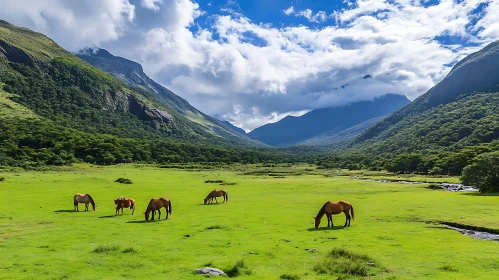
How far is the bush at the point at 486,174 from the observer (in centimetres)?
5591

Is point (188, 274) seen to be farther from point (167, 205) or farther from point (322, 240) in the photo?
point (167, 205)

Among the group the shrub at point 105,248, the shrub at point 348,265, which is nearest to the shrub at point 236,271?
the shrub at point 348,265

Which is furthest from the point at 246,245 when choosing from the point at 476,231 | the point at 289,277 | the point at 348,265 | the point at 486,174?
the point at 486,174

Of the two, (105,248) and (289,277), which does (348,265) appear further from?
(105,248)

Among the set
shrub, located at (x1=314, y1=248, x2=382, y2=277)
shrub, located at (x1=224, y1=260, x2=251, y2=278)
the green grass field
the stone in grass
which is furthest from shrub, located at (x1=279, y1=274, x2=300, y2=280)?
the stone in grass

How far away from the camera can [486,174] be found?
5800 centimetres

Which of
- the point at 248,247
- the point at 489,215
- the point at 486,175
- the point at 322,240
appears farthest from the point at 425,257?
the point at 486,175

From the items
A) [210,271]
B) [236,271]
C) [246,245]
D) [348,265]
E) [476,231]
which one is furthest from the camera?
[476,231]

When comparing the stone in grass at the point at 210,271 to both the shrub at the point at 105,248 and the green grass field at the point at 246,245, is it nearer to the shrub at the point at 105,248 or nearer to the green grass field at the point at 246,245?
the green grass field at the point at 246,245

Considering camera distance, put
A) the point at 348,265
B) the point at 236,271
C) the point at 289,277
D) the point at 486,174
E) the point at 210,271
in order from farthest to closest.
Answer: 1. the point at 486,174
2. the point at 348,265
3. the point at 236,271
4. the point at 210,271
5. the point at 289,277

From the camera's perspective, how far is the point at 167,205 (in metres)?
32.6

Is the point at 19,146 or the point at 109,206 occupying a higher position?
the point at 19,146

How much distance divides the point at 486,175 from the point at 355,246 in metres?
51.6

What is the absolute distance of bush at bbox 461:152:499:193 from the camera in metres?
55.9
